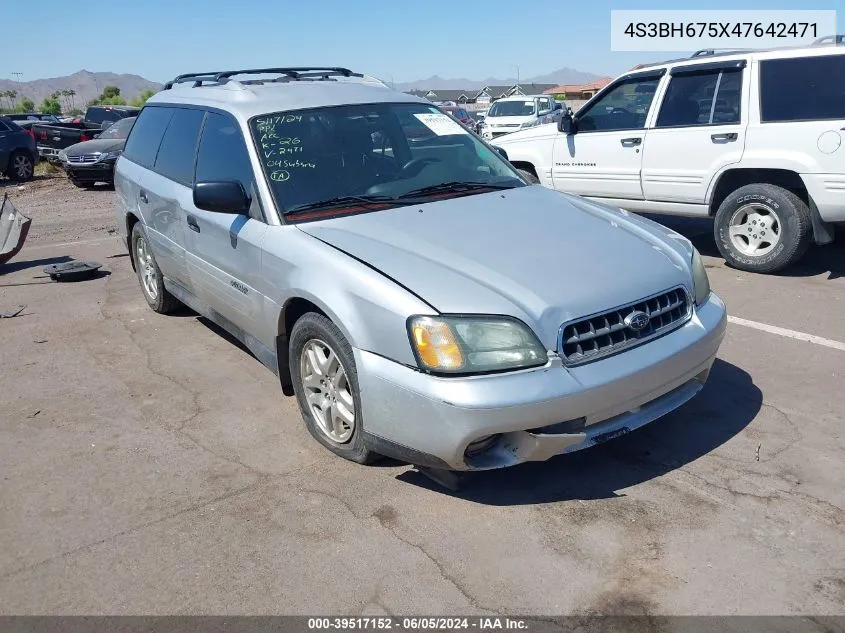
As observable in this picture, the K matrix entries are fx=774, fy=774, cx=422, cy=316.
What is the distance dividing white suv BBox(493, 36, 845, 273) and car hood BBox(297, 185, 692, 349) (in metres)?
2.94

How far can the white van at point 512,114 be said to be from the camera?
2595 cm

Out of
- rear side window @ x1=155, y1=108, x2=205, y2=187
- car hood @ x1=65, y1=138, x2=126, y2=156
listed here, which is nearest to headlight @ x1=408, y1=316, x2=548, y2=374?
rear side window @ x1=155, y1=108, x2=205, y2=187

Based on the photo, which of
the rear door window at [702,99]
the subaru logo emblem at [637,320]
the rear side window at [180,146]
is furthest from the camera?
the rear door window at [702,99]

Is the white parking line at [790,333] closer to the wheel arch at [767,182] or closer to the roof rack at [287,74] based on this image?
the wheel arch at [767,182]

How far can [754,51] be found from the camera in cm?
692

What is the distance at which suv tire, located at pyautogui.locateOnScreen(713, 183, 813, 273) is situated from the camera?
260 inches

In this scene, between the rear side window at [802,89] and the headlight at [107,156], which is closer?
the rear side window at [802,89]

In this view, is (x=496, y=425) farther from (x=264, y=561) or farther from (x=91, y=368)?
(x=91, y=368)

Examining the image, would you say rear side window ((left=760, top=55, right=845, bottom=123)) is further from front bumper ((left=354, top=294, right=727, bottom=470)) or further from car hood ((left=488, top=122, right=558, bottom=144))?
front bumper ((left=354, top=294, right=727, bottom=470))

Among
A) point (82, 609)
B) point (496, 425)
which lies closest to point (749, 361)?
point (496, 425)

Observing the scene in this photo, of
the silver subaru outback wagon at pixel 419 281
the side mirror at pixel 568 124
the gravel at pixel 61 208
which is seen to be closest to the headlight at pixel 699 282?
the silver subaru outback wagon at pixel 419 281

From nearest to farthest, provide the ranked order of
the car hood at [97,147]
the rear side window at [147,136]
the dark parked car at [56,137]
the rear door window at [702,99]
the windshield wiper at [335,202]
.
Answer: the windshield wiper at [335,202]
the rear side window at [147,136]
the rear door window at [702,99]
the car hood at [97,147]
the dark parked car at [56,137]

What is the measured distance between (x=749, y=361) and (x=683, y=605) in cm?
258

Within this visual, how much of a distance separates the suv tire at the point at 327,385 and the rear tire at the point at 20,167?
16643mm
